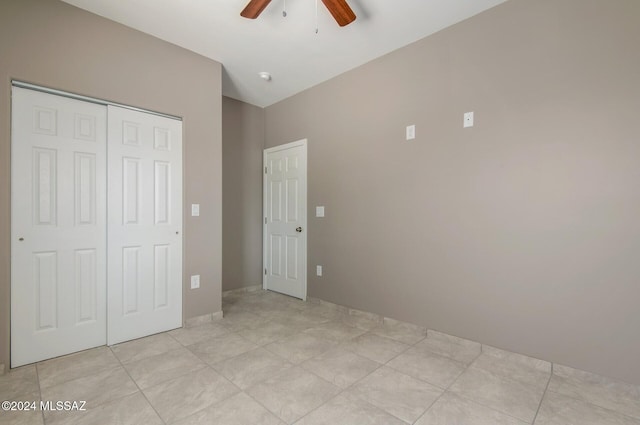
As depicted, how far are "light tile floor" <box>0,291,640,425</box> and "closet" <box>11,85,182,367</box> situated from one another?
23 centimetres

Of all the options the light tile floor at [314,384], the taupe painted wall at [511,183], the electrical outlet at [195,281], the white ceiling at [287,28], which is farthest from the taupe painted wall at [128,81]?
the taupe painted wall at [511,183]

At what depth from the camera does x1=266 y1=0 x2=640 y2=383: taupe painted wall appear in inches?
74.2

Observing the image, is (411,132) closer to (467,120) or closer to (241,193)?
(467,120)

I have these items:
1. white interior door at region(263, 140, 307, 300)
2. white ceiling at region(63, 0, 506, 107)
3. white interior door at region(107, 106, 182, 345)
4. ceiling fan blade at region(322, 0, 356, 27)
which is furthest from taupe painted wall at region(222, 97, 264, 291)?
ceiling fan blade at region(322, 0, 356, 27)

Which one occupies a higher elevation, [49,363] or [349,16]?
[349,16]

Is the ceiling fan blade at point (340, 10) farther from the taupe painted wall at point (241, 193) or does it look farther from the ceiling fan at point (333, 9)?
the taupe painted wall at point (241, 193)

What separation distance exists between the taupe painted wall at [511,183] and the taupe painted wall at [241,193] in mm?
1693

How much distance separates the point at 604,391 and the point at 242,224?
395 cm

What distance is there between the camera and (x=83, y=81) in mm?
2357

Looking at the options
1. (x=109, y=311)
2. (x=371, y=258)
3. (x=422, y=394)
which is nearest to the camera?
(x=422, y=394)

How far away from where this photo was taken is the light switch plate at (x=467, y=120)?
2.44 m

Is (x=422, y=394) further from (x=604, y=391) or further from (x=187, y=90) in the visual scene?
(x=187, y=90)

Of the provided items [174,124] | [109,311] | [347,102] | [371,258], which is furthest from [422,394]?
[174,124]

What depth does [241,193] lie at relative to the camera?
426 centimetres
